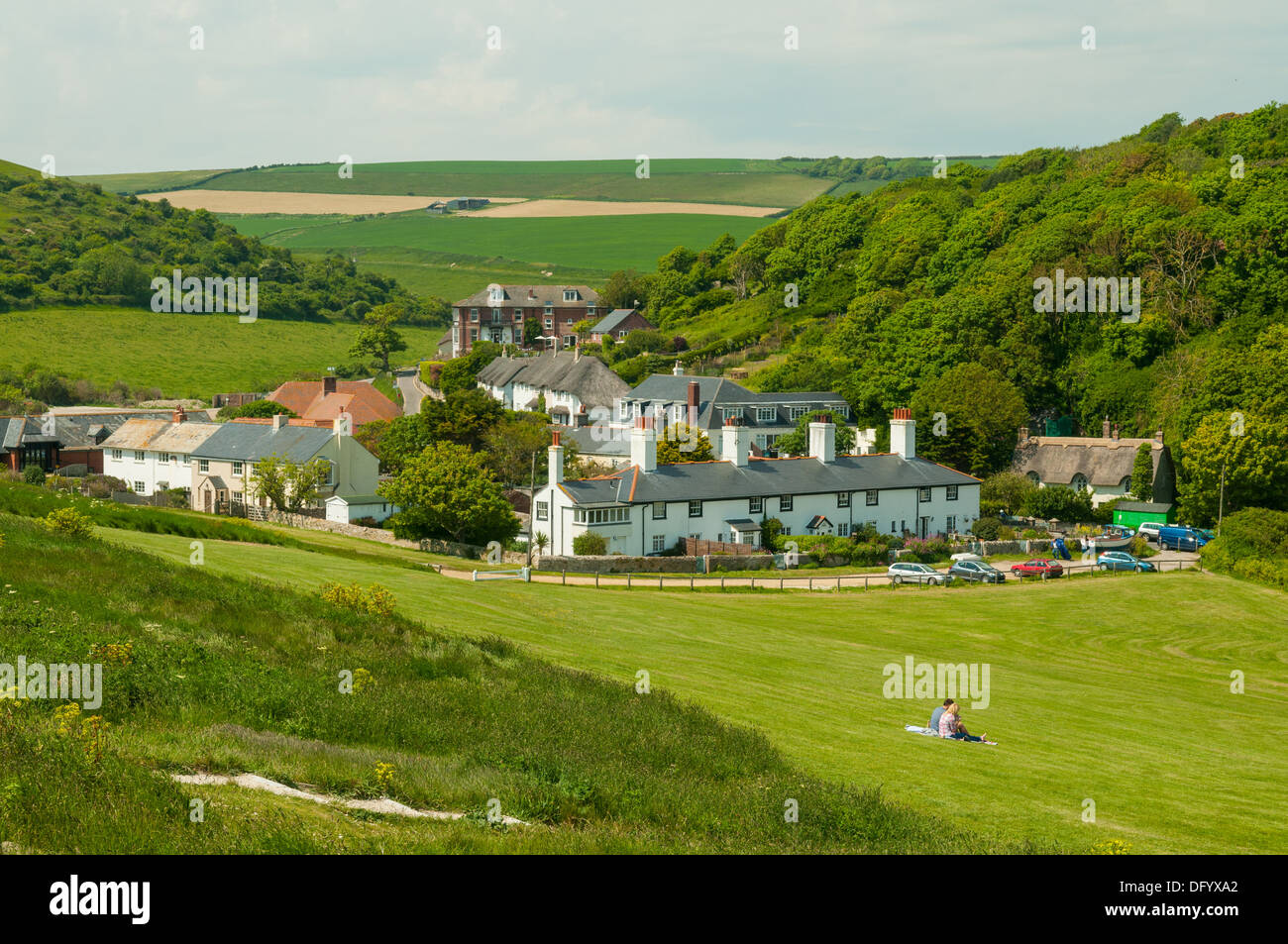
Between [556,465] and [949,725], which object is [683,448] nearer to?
[556,465]

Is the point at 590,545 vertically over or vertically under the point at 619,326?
under

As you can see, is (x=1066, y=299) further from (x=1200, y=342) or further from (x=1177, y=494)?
(x=1177, y=494)

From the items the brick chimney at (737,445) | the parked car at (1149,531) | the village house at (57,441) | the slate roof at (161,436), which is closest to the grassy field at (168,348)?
the village house at (57,441)

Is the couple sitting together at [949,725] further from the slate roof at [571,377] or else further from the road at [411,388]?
the road at [411,388]

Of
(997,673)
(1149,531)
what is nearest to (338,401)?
(1149,531)

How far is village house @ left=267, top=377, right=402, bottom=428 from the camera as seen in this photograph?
115 metres

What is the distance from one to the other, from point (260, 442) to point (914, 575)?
47167 millimetres

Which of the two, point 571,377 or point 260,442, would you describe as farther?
point 571,377

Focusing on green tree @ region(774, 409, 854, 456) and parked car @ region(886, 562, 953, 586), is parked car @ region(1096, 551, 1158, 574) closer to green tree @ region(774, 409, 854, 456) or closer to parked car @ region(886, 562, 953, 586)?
parked car @ region(886, 562, 953, 586)

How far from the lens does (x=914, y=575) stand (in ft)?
209
